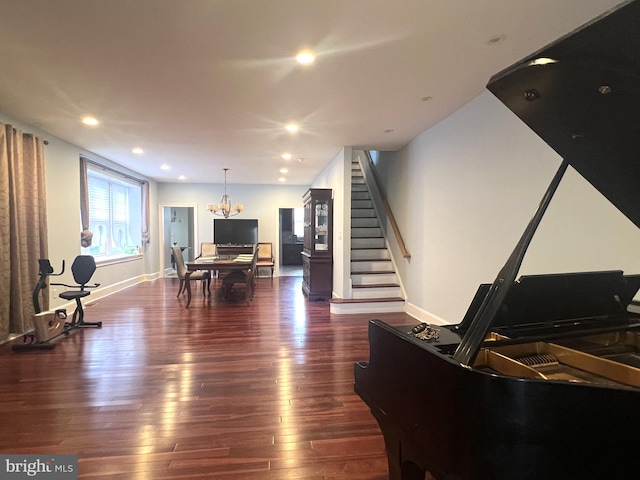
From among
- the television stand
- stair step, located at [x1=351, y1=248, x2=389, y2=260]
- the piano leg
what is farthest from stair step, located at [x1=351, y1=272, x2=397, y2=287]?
the piano leg

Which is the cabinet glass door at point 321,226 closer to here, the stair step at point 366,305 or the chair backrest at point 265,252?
the stair step at point 366,305

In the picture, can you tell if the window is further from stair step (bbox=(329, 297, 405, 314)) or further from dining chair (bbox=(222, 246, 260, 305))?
stair step (bbox=(329, 297, 405, 314))

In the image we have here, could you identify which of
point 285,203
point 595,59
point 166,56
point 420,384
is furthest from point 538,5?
point 285,203

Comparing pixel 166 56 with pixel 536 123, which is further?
pixel 166 56

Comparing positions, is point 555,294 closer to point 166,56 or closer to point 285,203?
point 166,56

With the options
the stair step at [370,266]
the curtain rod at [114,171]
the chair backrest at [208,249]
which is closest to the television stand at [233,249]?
the chair backrest at [208,249]

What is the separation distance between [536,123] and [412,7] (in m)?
1.35

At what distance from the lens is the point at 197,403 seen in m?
2.43

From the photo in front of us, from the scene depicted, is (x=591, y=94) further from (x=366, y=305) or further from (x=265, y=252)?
(x=265, y=252)

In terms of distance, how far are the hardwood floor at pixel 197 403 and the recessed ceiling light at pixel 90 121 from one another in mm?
2656

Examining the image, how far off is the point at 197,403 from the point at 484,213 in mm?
3108

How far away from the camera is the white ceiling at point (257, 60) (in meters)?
2.02

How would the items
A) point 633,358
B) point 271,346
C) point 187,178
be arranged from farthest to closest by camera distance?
1. point 187,178
2. point 271,346
3. point 633,358

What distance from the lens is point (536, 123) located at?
1.11 m
